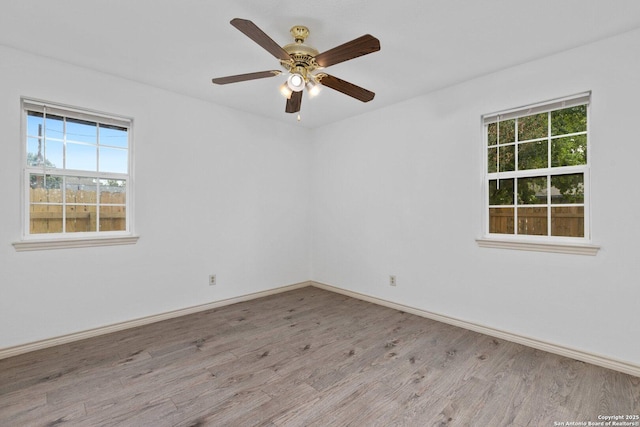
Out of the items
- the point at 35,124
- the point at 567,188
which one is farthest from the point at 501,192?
the point at 35,124

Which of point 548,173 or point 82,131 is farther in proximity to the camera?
point 82,131

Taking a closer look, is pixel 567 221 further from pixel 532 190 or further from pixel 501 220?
pixel 501 220

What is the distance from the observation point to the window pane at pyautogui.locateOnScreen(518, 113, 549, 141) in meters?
2.85

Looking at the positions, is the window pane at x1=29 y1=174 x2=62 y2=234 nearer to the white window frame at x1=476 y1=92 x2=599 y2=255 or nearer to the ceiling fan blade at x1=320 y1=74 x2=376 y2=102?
the ceiling fan blade at x1=320 y1=74 x2=376 y2=102

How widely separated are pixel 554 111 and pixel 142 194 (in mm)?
4130

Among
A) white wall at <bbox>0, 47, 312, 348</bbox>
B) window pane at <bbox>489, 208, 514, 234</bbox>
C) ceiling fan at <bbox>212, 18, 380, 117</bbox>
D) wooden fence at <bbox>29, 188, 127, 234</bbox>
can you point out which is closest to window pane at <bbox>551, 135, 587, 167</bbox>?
window pane at <bbox>489, 208, 514, 234</bbox>

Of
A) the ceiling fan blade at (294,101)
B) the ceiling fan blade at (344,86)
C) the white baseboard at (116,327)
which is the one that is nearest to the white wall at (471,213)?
the ceiling fan blade at (344,86)

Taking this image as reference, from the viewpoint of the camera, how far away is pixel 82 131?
10.1ft

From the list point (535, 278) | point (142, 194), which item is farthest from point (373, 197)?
point (142, 194)

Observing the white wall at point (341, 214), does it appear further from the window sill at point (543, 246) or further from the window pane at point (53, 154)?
the window pane at point (53, 154)

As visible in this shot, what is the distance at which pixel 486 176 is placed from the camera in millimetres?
3160

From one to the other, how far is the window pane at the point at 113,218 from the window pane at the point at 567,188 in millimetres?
4253

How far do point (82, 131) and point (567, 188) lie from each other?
4599mm

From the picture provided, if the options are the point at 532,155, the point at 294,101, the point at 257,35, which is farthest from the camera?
the point at 532,155
